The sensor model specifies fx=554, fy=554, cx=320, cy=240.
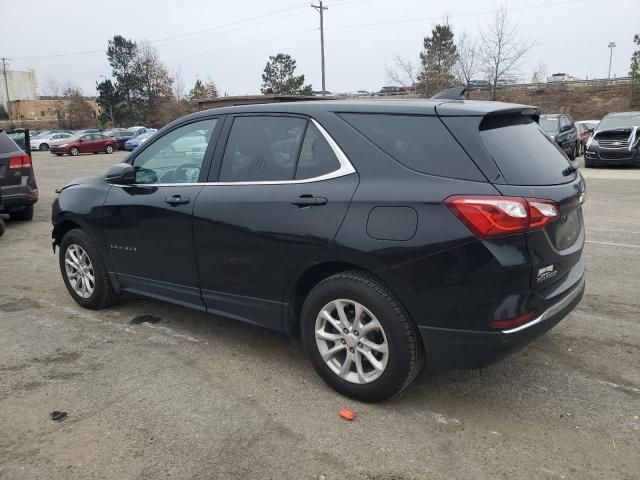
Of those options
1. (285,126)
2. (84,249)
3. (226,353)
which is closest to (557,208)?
(285,126)

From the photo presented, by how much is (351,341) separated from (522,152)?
4.74 feet

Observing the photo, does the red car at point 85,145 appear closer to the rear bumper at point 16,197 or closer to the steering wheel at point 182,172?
the rear bumper at point 16,197

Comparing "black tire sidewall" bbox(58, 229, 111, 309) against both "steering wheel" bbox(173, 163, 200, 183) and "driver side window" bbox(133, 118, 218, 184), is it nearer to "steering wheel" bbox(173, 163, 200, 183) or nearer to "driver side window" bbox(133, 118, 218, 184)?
"driver side window" bbox(133, 118, 218, 184)

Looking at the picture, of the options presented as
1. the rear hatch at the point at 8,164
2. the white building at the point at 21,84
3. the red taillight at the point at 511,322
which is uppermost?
the white building at the point at 21,84

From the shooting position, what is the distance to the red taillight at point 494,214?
9.02 feet

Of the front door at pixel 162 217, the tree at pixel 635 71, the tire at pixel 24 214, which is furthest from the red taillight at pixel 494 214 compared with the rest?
the tree at pixel 635 71

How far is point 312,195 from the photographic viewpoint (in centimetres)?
327

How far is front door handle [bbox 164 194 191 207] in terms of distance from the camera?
3.92m

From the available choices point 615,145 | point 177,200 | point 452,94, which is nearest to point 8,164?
point 177,200

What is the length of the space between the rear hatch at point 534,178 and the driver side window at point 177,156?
184 centimetres

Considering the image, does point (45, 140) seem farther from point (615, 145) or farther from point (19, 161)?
point (615, 145)

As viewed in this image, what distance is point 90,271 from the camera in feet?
15.9

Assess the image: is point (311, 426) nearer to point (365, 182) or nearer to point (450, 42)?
point (365, 182)

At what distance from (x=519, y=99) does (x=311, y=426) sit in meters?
57.6
